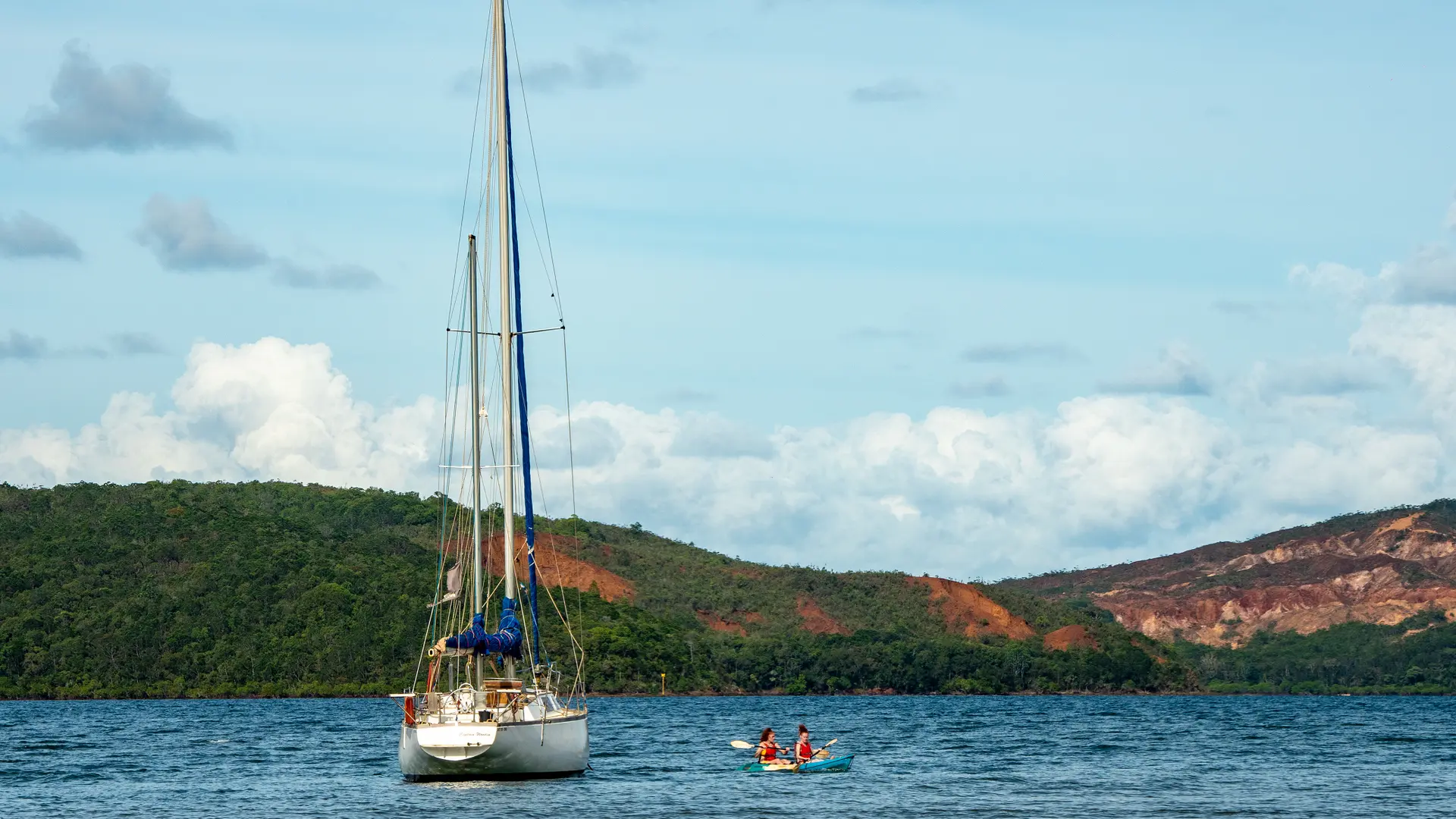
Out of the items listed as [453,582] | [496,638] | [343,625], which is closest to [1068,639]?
[343,625]

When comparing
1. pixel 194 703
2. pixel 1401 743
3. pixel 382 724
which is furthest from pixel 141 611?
pixel 1401 743

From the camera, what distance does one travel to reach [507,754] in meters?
48.3

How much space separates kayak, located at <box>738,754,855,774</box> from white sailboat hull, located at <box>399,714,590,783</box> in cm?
1247

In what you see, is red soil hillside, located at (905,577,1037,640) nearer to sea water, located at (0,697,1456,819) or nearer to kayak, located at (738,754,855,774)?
sea water, located at (0,697,1456,819)

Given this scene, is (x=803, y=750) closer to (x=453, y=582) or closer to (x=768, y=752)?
(x=768, y=752)

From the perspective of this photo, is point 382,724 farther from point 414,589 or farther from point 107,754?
point 414,589

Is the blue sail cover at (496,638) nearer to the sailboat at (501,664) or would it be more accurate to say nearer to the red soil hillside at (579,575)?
the sailboat at (501,664)

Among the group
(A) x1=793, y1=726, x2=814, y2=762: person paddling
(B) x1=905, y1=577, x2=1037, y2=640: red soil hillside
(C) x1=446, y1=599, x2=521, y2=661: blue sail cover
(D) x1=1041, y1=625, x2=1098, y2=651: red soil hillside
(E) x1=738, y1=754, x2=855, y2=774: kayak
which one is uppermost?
(B) x1=905, y1=577, x2=1037, y2=640: red soil hillside

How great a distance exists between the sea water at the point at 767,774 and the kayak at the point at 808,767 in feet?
1.26

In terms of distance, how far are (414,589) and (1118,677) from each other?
74027 millimetres

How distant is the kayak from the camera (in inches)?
2434

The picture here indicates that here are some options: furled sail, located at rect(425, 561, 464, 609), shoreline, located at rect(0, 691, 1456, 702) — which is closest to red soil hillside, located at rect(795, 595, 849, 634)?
shoreline, located at rect(0, 691, 1456, 702)

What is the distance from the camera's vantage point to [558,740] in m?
49.6

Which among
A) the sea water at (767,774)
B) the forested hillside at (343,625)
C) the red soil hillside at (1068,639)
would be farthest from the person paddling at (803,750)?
the red soil hillside at (1068,639)
